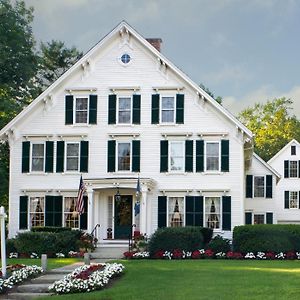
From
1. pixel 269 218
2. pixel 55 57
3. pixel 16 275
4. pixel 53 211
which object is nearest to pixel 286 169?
pixel 269 218

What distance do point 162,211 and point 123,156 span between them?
3.34 m

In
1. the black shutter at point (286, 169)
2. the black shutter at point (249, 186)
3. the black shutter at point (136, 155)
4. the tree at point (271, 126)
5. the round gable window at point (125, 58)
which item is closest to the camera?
the black shutter at point (136, 155)

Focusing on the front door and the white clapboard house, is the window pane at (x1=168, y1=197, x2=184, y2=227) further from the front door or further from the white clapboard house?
the front door

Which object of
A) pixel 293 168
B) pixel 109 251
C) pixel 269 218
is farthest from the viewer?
pixel 293 168

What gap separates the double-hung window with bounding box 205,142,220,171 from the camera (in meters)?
33.8

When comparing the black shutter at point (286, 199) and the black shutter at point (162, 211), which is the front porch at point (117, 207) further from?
the black shutter at point (286, 199)

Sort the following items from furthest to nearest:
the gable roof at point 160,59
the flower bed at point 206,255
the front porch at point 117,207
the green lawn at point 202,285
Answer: the gable roof at point 160,59 → the front porch at point 117,207 → the flower bed at point 206,255 → the green lawn at point 202,285

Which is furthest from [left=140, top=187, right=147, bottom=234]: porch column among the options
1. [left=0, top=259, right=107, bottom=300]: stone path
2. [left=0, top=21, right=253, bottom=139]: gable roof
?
[left=0, top=259, right=107, bottom=300]: stone path

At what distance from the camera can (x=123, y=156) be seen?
34.4m

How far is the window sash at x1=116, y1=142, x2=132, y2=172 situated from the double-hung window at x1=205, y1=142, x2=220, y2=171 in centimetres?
380

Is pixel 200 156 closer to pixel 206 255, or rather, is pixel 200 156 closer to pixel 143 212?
pixel 143 212

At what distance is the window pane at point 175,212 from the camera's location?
3369 centimetres

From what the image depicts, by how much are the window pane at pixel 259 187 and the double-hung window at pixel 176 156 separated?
11.5 metres

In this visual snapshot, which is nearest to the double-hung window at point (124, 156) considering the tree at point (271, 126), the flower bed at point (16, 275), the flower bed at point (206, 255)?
the flower bed at point (206, 255)
